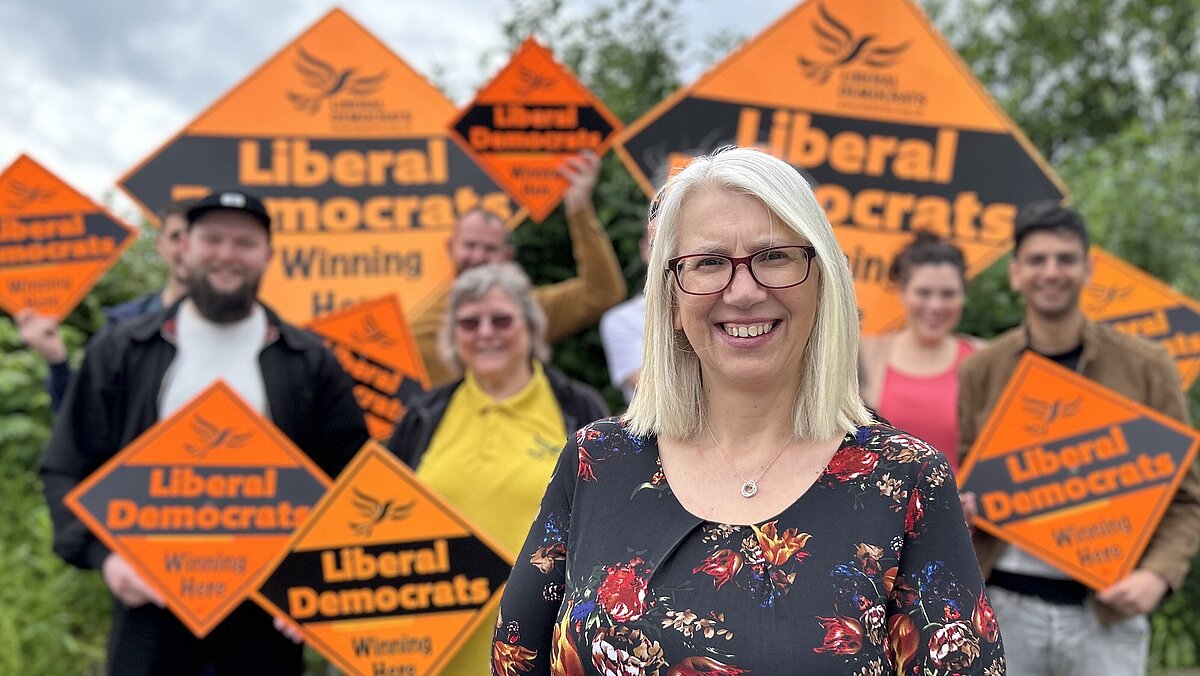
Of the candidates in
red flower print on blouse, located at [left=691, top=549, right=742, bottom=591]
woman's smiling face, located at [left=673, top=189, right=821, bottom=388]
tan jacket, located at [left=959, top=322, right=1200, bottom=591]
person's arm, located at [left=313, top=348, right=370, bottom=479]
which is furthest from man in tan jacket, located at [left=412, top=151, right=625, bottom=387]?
red flower print on blouse, located at [left=691, top=549, right=742, bottom=591]

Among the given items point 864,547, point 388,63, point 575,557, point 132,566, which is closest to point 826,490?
point 864,547

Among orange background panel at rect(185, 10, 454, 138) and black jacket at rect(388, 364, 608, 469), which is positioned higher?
orange background panel at rect(185, 10, 454, 138)

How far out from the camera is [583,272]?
473 cm

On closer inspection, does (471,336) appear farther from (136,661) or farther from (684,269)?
Answer: (684,269)

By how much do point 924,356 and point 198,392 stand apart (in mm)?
2405

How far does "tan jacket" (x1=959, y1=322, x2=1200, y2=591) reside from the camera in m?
3.44

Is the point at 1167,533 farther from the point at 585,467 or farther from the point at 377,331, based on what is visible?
the point at 377,331

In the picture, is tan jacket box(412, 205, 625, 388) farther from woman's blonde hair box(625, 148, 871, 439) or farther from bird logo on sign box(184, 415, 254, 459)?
woman's blonde hair box(625, 148, 871, 439)

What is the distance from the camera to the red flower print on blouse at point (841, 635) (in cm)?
159

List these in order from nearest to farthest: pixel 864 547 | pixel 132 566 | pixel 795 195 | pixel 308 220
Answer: pixel 864 547, pixel 795 195, pixel 132 566, pixel 308 220

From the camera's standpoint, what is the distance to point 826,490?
173 cm

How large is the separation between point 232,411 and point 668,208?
2011mm

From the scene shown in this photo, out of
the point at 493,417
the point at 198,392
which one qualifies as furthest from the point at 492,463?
the point at 198,392

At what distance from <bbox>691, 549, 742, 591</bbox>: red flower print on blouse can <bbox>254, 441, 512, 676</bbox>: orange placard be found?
4.84ft
